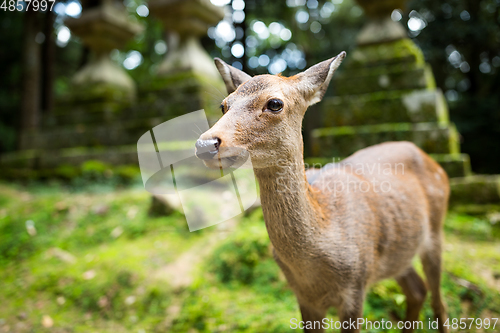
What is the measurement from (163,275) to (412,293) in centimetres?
253

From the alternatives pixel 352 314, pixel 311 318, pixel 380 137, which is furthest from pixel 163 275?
pixel 380 137

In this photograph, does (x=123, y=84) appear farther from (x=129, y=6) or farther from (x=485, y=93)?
(x=485, y=93)

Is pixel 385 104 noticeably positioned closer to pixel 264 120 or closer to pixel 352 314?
pixel 352 314

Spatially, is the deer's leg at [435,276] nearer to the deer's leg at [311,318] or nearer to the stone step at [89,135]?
the deer's leg at [311,318]

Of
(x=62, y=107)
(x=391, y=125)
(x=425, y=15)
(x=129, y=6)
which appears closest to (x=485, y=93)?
(x=425, y=15)

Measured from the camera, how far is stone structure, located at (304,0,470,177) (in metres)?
4.89

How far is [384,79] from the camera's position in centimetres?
556

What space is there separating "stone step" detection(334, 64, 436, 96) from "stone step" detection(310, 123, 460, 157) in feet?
2.44

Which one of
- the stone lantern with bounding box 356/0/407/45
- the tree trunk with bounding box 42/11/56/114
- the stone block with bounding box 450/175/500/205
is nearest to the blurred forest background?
the tree trunk with bounding box 42/11/56/114

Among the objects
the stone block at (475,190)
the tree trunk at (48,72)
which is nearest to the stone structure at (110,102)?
the stone block at (475,190)

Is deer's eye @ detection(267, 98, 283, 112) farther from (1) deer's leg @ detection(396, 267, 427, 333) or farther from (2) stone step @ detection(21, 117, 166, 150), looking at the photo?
(2) stone step @ detection(21, 117, 166, 150)

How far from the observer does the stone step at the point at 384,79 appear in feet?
17.6

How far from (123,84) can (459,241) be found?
7.54m

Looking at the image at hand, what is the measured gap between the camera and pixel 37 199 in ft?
18.2
